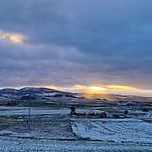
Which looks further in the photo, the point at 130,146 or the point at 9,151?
the point at 130,146

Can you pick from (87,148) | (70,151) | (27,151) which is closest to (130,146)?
(87,148)

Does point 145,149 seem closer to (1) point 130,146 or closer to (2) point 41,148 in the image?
(1) point 130,146

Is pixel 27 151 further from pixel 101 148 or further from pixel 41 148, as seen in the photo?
pixel 101 148

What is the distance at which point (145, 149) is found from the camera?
2527 centimetres

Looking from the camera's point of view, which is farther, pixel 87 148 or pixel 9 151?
pixel 87 148

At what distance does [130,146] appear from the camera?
26.7 m

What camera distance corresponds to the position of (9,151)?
74.5 feet

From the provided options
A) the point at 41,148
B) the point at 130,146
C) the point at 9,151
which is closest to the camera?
the point at 9,151

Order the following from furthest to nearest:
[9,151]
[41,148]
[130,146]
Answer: [130,146] < [41,148] < [9,151]

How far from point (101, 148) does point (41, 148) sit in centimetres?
414

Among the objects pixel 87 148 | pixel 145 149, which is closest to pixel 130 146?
pixel 145 149

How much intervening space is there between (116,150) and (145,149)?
8.13 feet

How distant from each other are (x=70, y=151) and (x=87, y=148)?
1893mm

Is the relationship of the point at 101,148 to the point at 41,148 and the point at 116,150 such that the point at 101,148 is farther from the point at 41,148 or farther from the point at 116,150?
the point at 41,148
